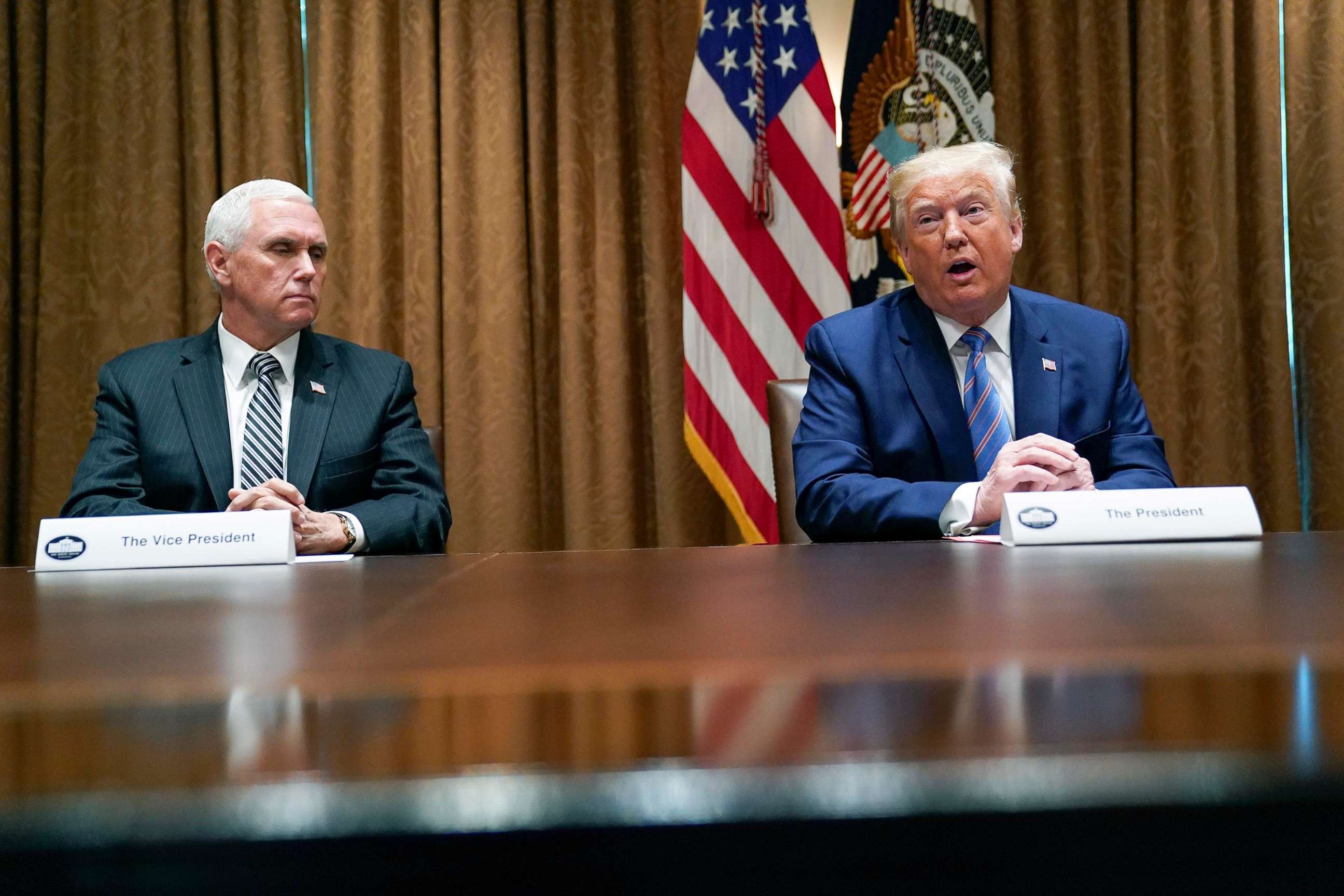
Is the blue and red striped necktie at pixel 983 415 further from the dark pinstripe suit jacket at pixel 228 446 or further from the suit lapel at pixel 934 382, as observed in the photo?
the dark pinstripe suit jacket at pixel 228 446

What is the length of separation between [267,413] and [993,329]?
1569mm

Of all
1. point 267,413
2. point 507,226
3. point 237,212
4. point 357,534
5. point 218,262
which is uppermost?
point 507,226

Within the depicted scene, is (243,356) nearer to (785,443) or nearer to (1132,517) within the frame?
(785,443)

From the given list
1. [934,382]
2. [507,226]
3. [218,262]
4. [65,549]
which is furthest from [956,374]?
[507,226]

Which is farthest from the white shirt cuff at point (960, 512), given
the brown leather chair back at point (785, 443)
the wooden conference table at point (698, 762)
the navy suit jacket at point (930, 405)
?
the wooden conference table at point (698, 762)

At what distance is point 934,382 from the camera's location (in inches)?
81.9

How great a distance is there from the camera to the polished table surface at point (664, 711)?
0.90 feet

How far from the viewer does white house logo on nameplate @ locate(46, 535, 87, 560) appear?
1.38 metres

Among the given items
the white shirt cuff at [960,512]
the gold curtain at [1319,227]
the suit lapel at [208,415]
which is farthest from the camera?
the gold curtain at [1319,227]

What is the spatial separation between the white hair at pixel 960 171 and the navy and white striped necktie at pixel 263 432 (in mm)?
1432

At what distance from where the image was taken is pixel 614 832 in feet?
0.93

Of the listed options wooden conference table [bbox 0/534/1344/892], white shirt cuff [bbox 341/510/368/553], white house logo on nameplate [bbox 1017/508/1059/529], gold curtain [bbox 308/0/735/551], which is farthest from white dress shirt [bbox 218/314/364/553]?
wooden conference table [bbox 0/534/1344/892]

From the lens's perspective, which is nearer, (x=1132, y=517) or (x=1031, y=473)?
(x=1132, y=517)

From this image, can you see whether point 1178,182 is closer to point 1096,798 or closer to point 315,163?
point 315,163
